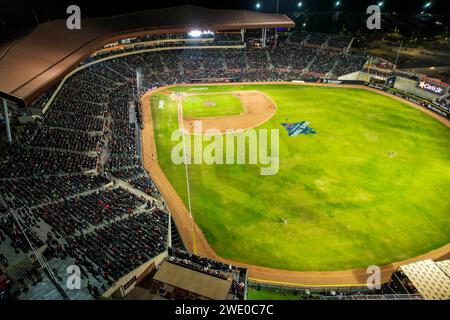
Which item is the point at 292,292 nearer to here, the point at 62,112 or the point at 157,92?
the point at 62,112

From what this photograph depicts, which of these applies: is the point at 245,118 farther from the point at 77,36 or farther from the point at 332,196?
the point at 77,36

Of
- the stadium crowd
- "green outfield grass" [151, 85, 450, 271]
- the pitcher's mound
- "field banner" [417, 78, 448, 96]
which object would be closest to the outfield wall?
"field banner" [417, 78, 448, 96]

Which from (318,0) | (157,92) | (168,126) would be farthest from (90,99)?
(318,0)

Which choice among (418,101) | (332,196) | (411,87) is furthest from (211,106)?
(411,87)

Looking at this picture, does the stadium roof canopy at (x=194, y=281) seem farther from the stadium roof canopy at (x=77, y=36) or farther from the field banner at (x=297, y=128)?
the field banner at (x=297, y=128)

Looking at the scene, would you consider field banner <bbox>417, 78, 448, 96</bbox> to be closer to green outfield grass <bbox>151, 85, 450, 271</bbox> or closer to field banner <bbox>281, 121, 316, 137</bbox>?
green outfield grass <bbox>151, 85, 450, 271</bbox>

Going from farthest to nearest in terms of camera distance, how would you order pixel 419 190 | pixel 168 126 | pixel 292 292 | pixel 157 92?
pixel 157 92 < pixel 168 126 < pixel 419 190 < pixel 292 292

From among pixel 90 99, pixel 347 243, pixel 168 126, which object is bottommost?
pixel 347 243
